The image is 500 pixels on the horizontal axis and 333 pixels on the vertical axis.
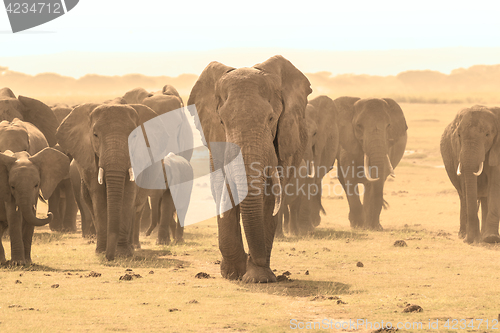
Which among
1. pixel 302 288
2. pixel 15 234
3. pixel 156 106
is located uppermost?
pixel 156 106

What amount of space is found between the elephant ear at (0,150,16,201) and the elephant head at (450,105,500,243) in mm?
8875

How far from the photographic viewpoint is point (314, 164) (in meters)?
19.2

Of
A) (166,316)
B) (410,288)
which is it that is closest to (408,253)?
(410,288)

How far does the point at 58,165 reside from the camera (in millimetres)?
11234

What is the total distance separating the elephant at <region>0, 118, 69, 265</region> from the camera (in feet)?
34.6

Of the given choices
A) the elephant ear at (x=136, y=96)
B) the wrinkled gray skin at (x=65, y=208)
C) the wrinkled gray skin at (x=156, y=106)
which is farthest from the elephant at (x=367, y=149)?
the wrinkled gray skin at (x=65, y=208)

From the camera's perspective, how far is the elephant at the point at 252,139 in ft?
28.3

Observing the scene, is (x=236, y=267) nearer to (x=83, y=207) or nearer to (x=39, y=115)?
(x=83, y=207)

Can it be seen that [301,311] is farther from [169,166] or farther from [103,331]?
[169,166]

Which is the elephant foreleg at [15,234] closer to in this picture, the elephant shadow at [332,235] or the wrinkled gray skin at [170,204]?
the wrinkled gray skin at [170,204]

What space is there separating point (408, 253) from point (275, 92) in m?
5.35

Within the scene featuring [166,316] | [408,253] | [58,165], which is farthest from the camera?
[408,253]

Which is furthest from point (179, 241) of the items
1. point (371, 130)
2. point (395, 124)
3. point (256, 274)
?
point (395, 124)

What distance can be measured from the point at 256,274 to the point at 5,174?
4.13m
